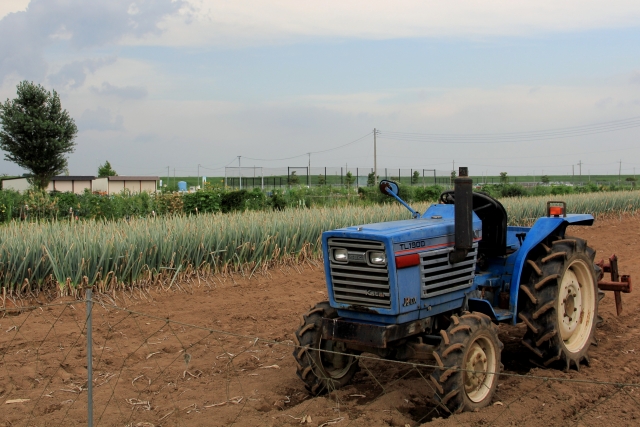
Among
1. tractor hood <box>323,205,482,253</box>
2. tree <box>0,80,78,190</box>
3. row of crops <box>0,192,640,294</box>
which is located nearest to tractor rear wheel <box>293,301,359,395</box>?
tractor hood <box>323,205,482,253</box>

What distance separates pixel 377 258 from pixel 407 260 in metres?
0.23

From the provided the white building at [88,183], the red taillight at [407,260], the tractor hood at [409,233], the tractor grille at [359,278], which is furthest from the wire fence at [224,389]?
the white building at [88,183]

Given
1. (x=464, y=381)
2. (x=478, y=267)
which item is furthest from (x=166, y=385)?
(x=478, y=267)

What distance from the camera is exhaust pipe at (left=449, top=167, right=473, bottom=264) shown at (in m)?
4.76

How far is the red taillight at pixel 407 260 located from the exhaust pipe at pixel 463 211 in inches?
14.0

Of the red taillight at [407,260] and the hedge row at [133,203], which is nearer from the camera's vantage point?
the red taillight at [407,260]

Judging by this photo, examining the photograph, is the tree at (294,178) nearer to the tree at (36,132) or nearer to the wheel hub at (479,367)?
the tree at (36,132)

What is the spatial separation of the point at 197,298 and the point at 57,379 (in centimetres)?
335

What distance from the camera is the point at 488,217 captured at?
6.02m

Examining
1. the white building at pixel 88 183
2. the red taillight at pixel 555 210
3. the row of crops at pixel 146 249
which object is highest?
the white building at pixel 88 183

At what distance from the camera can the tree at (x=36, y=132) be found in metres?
30.9

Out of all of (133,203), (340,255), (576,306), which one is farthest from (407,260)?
(133,203)

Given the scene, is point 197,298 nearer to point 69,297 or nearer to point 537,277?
point 69,297

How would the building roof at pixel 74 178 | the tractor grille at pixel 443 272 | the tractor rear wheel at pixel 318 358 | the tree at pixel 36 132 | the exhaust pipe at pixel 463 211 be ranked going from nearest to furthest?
1. the exhaust pipe at pixel 463 211
2. the tractor grille at pixel 443 272
3. the tractor rear wheel at pixel 318 358
4. the tree at pixel 36 132
5. the building roof at pixel 74 178
